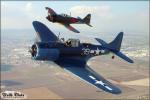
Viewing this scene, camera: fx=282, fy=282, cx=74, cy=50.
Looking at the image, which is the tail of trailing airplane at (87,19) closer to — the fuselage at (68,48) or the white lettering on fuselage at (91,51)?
the white lettering on fuselage at (91,51)

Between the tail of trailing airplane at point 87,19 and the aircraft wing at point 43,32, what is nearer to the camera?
the aircraft wing at point 43,32

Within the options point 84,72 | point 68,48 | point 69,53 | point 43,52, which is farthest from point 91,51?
point 43,52

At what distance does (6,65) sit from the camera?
13675 cm

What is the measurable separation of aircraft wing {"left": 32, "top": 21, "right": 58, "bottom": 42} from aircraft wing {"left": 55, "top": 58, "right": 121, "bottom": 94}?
4256 millimetres

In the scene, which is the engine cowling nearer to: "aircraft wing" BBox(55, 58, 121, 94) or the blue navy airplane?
the blue navy airplane

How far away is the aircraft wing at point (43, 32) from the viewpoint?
33.5 m

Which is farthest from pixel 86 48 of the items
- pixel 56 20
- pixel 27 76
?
pixel 27 76

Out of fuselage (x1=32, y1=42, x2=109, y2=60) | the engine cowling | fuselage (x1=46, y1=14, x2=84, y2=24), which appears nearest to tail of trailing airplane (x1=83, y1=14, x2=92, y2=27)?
fuselage (x1=46, y1=14, x2=84, y2=24)

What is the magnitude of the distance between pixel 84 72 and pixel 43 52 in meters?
4.69

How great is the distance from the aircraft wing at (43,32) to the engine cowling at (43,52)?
4.14 metres

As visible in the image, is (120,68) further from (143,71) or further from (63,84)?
(63,84)

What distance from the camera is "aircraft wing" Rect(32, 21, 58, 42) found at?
3347cm

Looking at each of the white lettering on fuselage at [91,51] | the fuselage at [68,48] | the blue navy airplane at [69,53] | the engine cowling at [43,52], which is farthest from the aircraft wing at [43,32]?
the white lettering on fuselage at [91,51]

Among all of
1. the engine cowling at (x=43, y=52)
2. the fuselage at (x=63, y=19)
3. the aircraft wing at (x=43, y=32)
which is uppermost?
the fuselage at (x=63, y=19)
